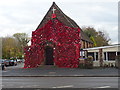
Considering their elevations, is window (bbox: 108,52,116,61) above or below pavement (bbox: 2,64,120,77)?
above

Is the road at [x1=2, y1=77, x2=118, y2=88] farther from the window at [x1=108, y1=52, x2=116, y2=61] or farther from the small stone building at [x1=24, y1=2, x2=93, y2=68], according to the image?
the window at [x1=108, y1=52, x2=116, y2=61]

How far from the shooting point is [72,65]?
29.6 metres

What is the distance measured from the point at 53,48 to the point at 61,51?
1.30 meters

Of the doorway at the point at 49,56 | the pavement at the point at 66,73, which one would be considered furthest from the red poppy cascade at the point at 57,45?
the pavement at the point at 66,73

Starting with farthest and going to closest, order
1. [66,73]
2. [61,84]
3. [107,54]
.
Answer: [107,54], [66,73], [61,84]

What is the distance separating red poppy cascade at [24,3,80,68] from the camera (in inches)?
1172

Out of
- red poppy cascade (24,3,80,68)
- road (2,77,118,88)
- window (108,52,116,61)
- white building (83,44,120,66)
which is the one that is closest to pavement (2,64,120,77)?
road (2,77,118,88)

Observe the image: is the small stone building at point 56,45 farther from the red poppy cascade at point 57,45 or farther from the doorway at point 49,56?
the doorway at point 49,56

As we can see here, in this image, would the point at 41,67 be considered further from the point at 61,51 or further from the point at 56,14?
the point at 56,14

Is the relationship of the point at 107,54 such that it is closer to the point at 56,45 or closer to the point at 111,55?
the point at 111,55

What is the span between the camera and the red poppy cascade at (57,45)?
2977 cm

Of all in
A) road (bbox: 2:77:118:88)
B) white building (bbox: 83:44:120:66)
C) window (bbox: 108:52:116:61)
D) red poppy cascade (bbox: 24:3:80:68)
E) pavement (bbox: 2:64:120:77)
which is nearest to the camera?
road (bbox: 2:77:118:88)

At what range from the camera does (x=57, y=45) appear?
97.9ft

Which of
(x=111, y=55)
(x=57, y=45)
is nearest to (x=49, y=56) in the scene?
(x=57, y=45)
